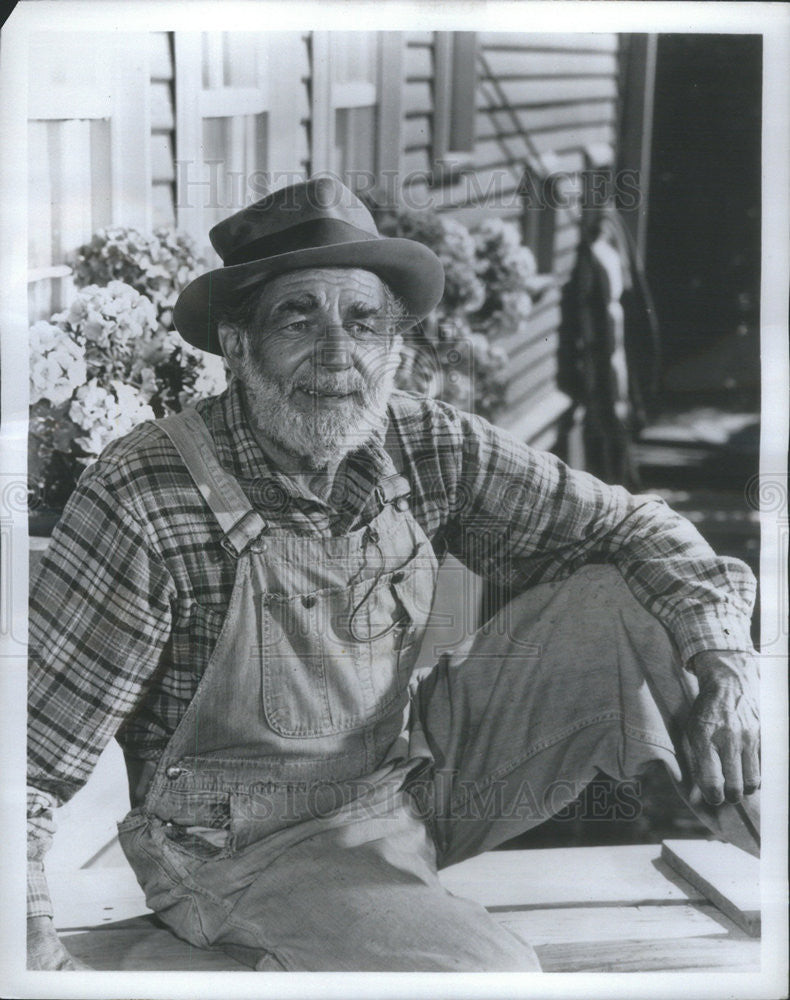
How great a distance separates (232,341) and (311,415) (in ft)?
0.71

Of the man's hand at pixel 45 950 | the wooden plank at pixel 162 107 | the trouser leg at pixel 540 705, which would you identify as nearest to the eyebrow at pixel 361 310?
the wooden plank at pixel 162 107

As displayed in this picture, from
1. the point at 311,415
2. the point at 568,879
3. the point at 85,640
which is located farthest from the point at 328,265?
the point at 568,879

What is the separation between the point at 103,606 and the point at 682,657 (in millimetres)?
1162

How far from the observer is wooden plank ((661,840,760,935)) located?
7.35 feet

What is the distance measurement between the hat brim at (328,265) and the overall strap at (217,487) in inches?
7.0

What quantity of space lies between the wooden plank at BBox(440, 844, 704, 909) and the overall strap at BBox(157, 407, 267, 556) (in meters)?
0.81

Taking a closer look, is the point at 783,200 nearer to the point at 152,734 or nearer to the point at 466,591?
the point at 466,591

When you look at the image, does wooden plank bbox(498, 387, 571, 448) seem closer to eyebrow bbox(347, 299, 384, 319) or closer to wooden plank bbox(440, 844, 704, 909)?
eyebrow bbox(347, 299, 384, 319)

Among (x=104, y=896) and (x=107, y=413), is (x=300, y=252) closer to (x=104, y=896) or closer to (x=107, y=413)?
(x=107, y=413)

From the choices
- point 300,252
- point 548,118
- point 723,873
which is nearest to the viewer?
point 300,252

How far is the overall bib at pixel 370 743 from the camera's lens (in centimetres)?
209

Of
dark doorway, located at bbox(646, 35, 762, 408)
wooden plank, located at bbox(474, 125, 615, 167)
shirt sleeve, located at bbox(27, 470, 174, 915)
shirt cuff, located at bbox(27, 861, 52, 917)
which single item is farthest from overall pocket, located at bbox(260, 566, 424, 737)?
wooden plank, located at bbox(474, 125, 615, 167)

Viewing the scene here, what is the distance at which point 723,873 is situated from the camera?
225 cm
